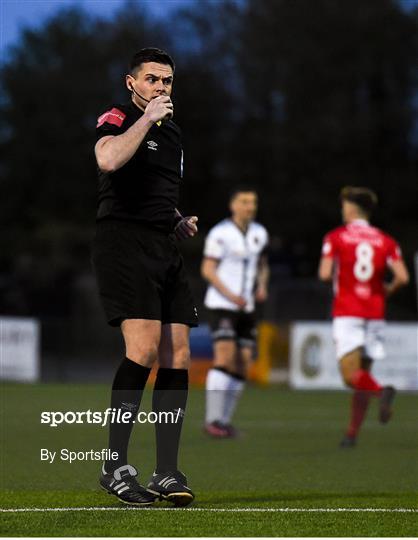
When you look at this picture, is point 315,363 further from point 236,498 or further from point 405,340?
point 236,498

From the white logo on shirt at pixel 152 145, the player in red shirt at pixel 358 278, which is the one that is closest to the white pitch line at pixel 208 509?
the white logo on shirt at pixel 152 145

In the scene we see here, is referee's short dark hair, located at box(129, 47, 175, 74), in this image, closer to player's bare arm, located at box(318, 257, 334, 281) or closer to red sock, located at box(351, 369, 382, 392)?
player's bare arm, located at box(318, 257, 334, 281)

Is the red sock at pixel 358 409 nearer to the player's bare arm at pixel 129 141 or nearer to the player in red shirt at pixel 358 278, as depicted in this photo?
the player in red shirt at pixel 358 278

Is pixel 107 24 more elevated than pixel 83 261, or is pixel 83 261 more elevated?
pixel 107 24

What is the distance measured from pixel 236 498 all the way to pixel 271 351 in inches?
552

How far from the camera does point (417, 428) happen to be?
44.4 ft

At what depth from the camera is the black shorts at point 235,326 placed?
13.0 metres

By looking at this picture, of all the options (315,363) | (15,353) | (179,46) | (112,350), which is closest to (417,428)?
(315,363)

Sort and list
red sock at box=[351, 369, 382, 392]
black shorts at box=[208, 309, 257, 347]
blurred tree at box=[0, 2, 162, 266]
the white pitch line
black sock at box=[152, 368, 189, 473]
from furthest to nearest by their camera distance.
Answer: blurred tree at box=[0, 2, 162, 266] → black shorts at box=[208, 309, 257, 347] → red sock at box=[351, 369, 382, 392] → black sock at box=[152, 368, 189, 473] → the white pitch line

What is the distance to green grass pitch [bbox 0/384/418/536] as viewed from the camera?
6.41 m

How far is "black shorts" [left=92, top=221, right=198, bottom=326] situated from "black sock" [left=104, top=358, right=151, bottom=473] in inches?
9.4

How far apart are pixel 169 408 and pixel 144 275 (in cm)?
68

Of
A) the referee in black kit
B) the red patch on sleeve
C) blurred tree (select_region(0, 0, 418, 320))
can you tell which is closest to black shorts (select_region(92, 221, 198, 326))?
the referee in black kit

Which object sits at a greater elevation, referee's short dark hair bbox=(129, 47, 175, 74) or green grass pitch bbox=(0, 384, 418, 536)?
referee's short dark hair bbox=(129, 47, 175, 74)
